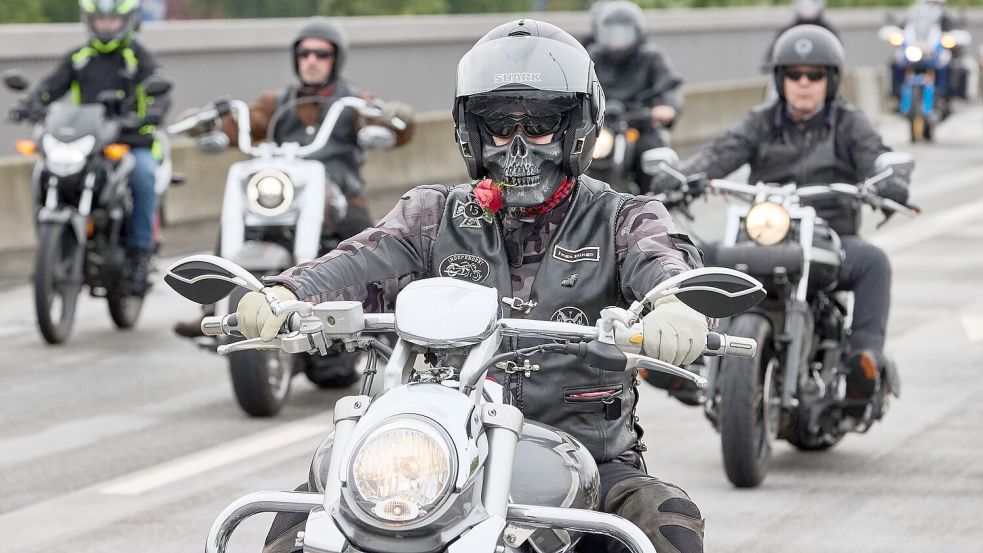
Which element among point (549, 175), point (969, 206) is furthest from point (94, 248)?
point (969, 206)

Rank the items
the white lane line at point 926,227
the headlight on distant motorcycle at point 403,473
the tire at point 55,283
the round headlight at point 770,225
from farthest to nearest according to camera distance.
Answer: the white lane line at point 926,227 < the tire at point 55,283 < the round headlight at point 770,225 < the headlight on distant motorcycle at point 403,473

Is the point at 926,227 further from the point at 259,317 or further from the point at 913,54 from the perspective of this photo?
the point at 259,317

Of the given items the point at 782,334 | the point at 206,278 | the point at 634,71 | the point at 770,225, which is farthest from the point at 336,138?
the point at 206,278

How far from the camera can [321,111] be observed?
1088cm

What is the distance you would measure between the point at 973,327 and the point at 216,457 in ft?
18.4

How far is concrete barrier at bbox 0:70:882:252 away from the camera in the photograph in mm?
15359

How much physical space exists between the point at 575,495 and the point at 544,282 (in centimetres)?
71

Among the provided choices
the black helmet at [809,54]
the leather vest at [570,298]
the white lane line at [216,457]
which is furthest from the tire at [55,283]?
the leather vest at [570,298]

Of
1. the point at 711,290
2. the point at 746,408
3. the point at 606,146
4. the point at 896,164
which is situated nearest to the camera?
the point at 711,290

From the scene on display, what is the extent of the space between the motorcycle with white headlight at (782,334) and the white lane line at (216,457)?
1938 millimetres

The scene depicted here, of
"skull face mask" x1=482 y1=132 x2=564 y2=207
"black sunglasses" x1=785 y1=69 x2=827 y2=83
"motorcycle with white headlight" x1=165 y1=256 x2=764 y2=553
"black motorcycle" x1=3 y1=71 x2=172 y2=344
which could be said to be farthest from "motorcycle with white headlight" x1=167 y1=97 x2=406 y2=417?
"motorcycle with white headlight" x1=165 y1=256 x2=764 y2=553

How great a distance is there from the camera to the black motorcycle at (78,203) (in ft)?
38.3

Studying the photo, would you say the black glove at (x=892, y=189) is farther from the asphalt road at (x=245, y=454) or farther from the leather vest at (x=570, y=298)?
the leather vest at (x=570, y=298)

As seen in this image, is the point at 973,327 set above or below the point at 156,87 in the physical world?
below
